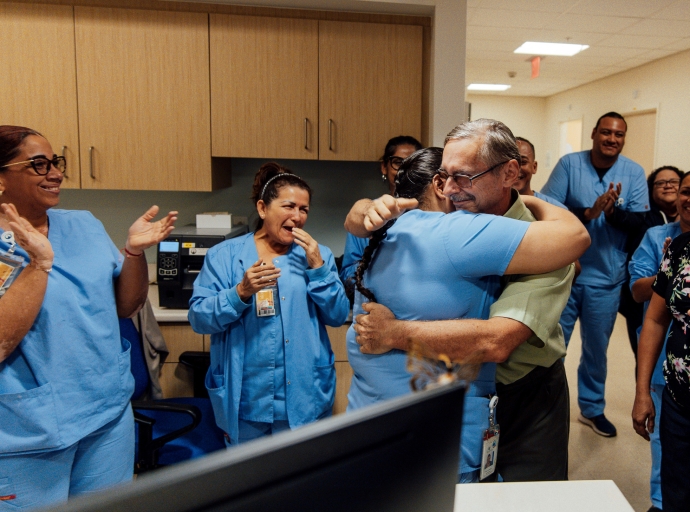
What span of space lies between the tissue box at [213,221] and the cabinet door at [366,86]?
647 mm

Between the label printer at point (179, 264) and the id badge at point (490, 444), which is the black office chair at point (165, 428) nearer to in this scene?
the label printer at point (179, 264)

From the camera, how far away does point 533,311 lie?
3.45 feet

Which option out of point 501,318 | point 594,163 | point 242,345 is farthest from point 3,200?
point 594,163

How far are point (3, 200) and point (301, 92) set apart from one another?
1.70 meters

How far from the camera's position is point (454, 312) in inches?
43.1

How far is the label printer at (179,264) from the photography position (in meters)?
2.50

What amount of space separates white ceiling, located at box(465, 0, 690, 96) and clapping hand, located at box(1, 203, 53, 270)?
3700mm

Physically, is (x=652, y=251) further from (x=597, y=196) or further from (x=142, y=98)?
(x=142, y=98)

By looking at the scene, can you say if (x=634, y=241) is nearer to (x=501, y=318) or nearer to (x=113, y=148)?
(x=501, y=318)

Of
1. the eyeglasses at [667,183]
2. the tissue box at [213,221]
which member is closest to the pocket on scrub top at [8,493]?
the tissue box at [213,221]

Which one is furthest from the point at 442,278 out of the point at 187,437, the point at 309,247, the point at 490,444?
the point at 187,437

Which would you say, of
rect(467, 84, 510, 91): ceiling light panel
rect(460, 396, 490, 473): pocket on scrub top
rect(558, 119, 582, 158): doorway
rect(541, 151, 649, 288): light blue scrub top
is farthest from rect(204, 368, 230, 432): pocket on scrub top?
rect(558, 119, 582, 158): doorway

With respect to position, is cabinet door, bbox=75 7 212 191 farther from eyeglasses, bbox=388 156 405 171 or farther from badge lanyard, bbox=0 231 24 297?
badge lanyard, bbox=0 231 24 297

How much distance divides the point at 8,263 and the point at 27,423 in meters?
0.42
